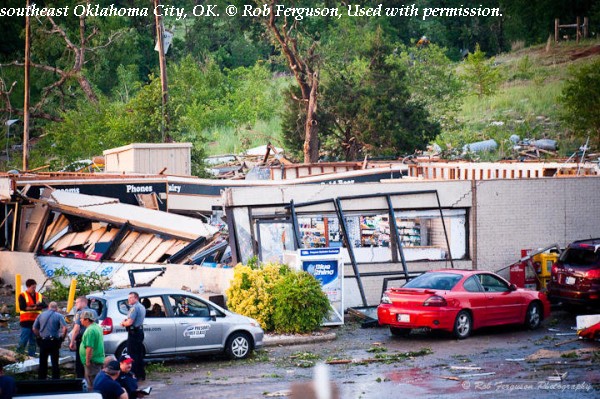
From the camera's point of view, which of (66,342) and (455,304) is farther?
(66,342)

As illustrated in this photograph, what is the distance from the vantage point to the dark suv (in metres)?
22.2

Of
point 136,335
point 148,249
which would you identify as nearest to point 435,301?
point 136,335

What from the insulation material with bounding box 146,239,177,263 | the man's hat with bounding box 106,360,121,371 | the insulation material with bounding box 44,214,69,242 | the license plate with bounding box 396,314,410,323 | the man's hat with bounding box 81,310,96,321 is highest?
the insulation material with bounding box 44,214,69,242

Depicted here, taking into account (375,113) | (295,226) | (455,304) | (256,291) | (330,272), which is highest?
(375,113)

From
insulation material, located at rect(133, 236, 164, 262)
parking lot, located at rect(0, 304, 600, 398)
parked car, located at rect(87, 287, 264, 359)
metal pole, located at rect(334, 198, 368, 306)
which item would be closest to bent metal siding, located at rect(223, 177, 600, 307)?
metal pole, located at rect(334, 198, 368, 306)

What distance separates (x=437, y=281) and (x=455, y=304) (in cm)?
75

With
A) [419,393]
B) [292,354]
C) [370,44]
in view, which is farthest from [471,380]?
[370,44]

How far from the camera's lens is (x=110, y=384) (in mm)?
12211

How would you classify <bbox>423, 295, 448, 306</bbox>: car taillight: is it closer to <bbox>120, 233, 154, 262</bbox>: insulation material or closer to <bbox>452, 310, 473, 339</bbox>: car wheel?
<bbox>452, 310, 473, 339</bbox>: car wheel

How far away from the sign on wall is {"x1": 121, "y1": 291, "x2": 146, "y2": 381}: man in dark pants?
5939 millimetres

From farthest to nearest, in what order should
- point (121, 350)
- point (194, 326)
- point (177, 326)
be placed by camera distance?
point (194, 326), point (177, 326), point (121, 350)

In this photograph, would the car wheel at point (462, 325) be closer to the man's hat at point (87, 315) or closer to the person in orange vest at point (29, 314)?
the man's hat at point (87, 315)

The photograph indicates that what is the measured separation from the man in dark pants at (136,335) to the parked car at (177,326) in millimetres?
586

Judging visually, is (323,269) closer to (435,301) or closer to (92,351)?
(435,301)
